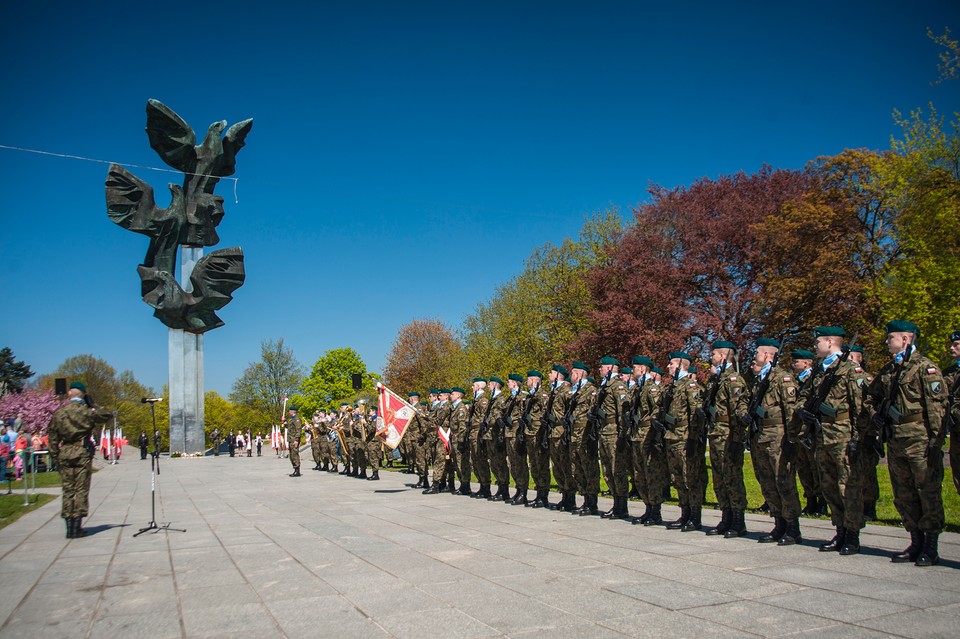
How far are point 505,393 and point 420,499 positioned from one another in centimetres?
295

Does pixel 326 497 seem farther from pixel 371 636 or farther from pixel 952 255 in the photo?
pixel 952 255

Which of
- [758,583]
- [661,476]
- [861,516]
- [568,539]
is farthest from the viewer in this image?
[661,476]

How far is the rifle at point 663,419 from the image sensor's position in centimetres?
1029

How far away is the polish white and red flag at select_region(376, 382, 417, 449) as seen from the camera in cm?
1715

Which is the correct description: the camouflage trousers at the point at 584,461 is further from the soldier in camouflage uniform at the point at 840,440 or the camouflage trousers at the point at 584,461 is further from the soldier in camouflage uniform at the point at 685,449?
Answer: the soldier in camouflage uniform at the point at 840,440

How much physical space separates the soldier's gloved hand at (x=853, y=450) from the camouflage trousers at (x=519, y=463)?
22.2 feet

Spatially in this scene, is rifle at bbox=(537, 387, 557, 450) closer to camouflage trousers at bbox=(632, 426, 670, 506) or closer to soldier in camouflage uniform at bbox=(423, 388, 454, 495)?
camouflage trousers at bbox=(632, 426, 670, 506)

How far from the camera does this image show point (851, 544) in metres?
7.76

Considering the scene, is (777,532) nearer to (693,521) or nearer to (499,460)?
(693,521)

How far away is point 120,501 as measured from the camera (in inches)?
672

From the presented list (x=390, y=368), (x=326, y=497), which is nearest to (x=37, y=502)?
(x=326, y=497)

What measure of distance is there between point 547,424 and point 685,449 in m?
3.47

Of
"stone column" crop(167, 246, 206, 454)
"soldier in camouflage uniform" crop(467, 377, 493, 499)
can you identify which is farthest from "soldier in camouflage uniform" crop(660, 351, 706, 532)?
"stone column" crop(167, 246, 206, 454)

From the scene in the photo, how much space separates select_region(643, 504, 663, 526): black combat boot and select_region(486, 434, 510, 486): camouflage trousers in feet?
14.0
